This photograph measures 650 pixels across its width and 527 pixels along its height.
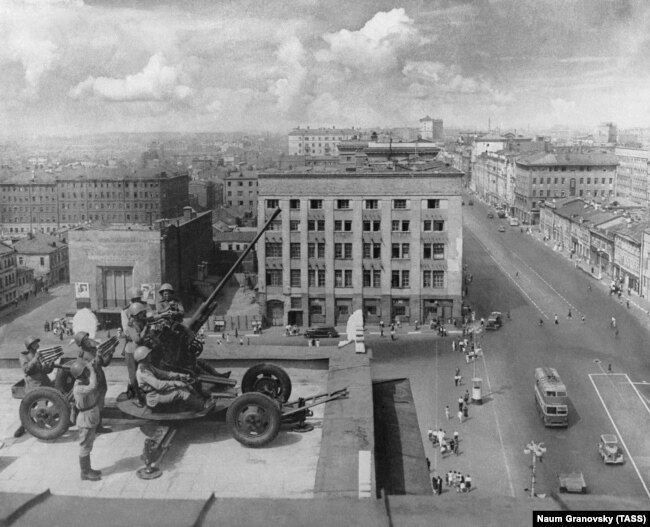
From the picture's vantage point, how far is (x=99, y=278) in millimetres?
35844

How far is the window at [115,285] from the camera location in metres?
36.1

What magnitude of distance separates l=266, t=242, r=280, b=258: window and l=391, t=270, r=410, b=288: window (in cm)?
566

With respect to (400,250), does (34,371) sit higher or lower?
higher

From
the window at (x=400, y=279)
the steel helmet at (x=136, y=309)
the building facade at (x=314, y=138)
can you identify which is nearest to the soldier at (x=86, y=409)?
the steel helmet at (x=136, y=309)

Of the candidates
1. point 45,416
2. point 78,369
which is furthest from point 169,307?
point 45,416

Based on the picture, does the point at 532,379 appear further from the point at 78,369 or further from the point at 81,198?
the point at 81,198

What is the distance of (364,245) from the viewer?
125 ft

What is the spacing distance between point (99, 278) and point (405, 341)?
14.2m

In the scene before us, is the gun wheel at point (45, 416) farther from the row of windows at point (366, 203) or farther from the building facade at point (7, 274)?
the building facade at point (7, 274)

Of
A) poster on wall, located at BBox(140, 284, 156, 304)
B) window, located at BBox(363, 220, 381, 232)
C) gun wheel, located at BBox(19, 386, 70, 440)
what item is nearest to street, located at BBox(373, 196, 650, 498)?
window, located at BBox(363, 220, 381, 232)

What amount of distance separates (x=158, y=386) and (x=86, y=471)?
3.09 feet

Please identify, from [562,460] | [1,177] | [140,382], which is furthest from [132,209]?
[140,382]

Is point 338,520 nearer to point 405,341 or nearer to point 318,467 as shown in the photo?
point 318,467

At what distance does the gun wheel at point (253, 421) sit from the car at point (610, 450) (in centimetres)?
1645
